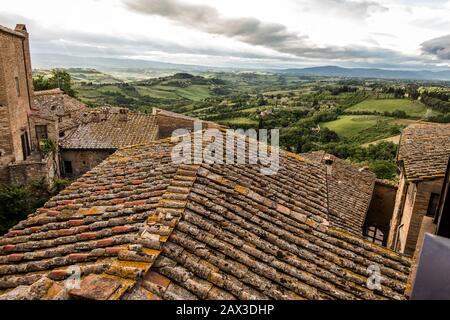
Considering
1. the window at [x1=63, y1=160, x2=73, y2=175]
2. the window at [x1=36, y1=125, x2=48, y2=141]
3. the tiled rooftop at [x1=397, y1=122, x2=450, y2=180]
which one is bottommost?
A: the window at [x1=63, y1=160, x2=73, y2=175]

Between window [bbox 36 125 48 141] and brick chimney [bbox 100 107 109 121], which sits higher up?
brick chimney [bbox 100 107 109 121]

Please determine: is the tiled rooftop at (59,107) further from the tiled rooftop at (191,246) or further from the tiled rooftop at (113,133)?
the tiled rooftop at (191,246)

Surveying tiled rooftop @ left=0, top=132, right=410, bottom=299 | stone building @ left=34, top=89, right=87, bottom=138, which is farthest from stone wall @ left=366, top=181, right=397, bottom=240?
stone building @ left=34, top=89, right=87, bottom=138

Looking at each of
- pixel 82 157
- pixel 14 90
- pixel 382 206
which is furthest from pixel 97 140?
pixel 382 206

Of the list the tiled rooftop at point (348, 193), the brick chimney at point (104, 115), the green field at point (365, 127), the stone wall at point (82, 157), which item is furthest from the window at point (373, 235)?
the green field at point (365, 127)

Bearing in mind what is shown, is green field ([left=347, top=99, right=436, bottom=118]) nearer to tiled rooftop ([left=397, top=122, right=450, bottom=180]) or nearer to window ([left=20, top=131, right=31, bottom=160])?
tiled rooftop ([left=397, top=122, right=450, bottom=180])

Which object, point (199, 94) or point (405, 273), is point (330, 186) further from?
point (199, 94)
